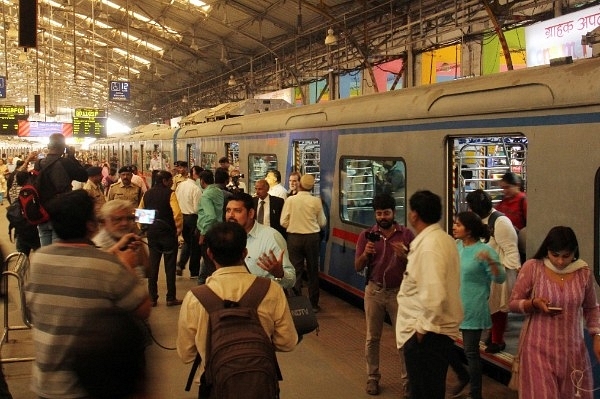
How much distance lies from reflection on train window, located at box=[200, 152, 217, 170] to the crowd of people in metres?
8.71

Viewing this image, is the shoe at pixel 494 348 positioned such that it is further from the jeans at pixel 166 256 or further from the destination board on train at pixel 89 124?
the destination board on train at pixel 89 124

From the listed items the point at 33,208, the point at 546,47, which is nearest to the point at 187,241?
the point at 33,208

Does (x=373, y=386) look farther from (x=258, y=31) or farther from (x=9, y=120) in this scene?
(x=9, y=120)

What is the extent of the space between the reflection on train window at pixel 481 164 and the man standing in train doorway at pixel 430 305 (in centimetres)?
236

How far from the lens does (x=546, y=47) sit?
11211 mm

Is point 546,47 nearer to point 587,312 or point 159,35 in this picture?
point 587,312

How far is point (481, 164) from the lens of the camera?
8.90m

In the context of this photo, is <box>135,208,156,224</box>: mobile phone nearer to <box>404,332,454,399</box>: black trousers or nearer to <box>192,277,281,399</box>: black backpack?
<box>404,332,454,399</box>: black trousers

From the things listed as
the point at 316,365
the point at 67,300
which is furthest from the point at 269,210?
the point at 67,300

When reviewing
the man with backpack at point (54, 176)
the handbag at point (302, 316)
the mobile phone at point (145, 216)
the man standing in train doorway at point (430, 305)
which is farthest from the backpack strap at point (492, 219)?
the man with backpack at point (54, 176)

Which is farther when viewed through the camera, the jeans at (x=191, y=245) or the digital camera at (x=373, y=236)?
the jeans at (x=191, y=245)

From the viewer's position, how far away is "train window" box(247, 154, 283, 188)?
11323 mm

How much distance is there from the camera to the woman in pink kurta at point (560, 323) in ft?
12.7

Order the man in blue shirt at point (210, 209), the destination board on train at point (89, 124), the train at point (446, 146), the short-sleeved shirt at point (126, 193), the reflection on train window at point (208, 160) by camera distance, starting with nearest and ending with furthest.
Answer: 1. the train at point (446, 146)
2. the man in blue shirt at point (210, 209)
3. the short-sleeved shirt at point (126, 193)
4. the reflection on train window at point (208, 160)
5. the destination board on train at point (89, 124)
